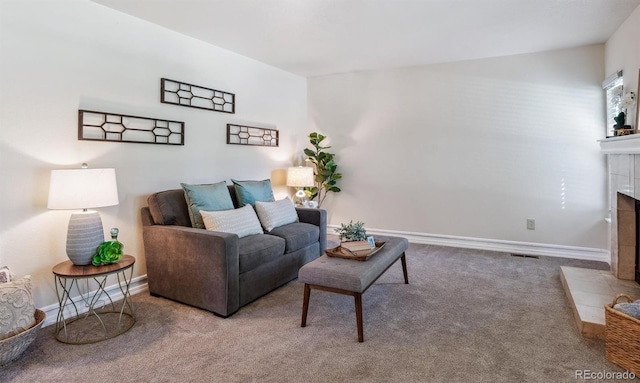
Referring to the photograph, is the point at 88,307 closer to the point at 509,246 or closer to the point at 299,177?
the point at 299,177

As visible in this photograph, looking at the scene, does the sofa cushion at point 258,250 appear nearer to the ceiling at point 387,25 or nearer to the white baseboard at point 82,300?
the white baseboard at point 82,300

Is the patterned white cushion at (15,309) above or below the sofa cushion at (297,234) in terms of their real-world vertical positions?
below

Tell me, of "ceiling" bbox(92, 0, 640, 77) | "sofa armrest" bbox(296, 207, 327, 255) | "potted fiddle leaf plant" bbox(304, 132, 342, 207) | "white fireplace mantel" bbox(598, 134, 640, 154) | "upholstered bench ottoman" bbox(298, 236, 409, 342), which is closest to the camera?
"upholstered bench ottoman" bbox(298, 236, 409, 342)

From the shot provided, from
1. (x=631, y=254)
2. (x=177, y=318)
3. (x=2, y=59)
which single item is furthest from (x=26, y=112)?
(x=631, y=254)

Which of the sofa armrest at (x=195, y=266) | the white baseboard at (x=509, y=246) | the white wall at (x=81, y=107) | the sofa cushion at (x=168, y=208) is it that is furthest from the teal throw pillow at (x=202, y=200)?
the white baseboard at (x=509, y=246)

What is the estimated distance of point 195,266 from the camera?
8.39 feet

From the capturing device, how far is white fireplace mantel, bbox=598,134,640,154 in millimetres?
2404

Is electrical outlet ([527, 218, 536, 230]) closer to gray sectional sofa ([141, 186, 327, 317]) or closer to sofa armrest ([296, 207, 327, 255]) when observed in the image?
A: sofa armrest ([296, 207, 327, 255])

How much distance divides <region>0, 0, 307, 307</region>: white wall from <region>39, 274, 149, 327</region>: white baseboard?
0.06m

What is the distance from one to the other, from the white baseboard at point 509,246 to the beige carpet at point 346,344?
→ 1.17 m

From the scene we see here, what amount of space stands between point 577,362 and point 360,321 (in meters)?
1.21

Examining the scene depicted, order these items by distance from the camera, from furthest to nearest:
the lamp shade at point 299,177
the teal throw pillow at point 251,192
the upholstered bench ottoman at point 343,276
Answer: the lamp shade at point 299,177, the teal throw pillow at point 251,192, the upholstered bench ottoman at point 343,276

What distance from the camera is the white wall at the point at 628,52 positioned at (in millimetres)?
2880

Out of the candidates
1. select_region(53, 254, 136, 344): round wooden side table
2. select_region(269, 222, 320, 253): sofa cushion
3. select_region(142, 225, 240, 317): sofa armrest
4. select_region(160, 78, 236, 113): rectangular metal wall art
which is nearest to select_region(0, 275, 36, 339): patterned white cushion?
select_region(53, 254, 136, 344): round wooden side table
